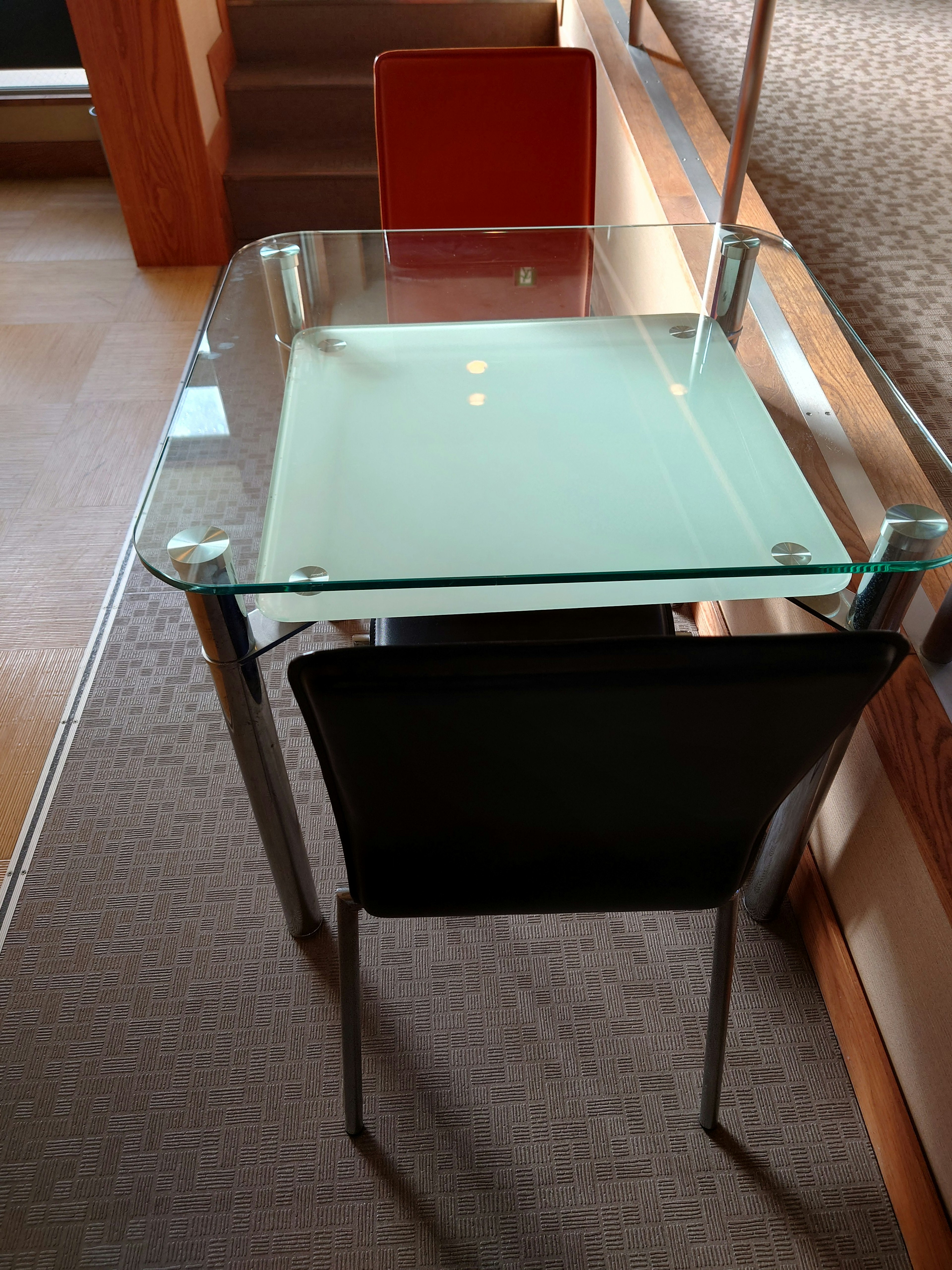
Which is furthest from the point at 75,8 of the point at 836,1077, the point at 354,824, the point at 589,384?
the point at 836,1077

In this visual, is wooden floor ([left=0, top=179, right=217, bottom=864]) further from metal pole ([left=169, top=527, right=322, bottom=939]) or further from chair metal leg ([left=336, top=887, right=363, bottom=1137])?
chair metal leg ([left=336, top=887, right=363, bottom=1137])

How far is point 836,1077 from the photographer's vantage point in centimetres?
114

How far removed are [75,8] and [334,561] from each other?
2.48 m

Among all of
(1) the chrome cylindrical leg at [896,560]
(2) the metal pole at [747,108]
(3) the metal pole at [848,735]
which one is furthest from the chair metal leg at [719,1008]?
(2) the metal pole at [747,108]

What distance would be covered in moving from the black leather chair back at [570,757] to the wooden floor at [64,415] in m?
0.94

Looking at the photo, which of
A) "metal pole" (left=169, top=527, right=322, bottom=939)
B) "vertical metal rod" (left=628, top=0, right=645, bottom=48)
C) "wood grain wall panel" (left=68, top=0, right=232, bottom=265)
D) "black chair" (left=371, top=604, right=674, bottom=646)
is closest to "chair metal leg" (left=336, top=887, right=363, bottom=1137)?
"metal pole" (left=169, top=527, right=322, bottom=939)

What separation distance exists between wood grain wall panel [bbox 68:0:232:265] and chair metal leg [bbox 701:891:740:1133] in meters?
2.73

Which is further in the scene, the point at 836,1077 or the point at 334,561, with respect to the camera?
the point at 836,1077

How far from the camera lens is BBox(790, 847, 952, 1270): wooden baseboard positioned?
38.3 inches

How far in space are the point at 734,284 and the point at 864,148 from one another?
1.33 m

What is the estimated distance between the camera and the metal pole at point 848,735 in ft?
2.74

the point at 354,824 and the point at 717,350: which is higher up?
the point at 717,350

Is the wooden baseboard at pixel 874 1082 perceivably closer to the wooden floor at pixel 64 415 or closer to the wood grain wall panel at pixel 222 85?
the wooden floor at pixel 64 415

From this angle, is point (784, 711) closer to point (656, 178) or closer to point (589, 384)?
point (589, 384)
